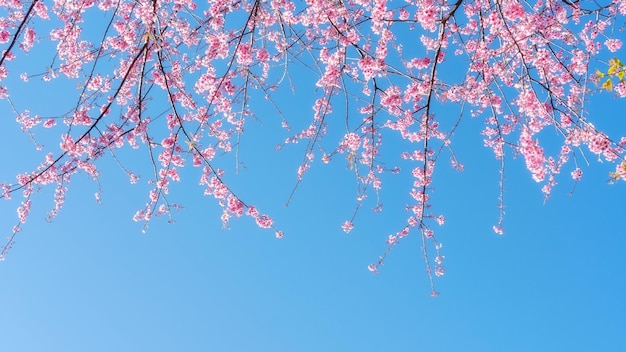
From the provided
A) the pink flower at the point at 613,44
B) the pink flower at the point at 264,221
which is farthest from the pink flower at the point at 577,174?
the pink flower at the point at 264,221

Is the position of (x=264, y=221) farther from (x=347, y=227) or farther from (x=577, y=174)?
(x=577, y=174)

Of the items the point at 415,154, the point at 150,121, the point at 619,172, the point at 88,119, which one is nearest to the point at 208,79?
the point at 150,121

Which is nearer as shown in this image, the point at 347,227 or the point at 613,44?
the point at 613,44

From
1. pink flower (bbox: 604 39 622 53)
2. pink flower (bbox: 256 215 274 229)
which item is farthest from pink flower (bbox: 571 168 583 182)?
pink flower (bbox: 256 215 274 229)

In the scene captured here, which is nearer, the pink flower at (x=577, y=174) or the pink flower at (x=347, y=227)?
the pink flower at (x=577, y=174)

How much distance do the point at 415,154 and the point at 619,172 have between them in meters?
3.87

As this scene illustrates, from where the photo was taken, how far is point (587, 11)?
4730 millimetres

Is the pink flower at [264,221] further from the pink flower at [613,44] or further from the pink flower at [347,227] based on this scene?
the pink flower at [613,44]

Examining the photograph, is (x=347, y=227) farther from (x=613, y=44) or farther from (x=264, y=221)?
(x=613, y=44)

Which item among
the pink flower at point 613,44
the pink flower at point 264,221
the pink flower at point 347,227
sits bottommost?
the pink flower at point 264,221

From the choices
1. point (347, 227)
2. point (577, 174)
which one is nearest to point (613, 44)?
point (577, 174)

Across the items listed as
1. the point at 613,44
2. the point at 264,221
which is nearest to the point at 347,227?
the point at 264,221

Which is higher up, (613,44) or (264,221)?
(613,44)

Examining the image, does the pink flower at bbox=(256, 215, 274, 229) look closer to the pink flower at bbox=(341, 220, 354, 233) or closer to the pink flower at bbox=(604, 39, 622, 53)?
the pink flower at bbox=(341, 220, 354, 233)
